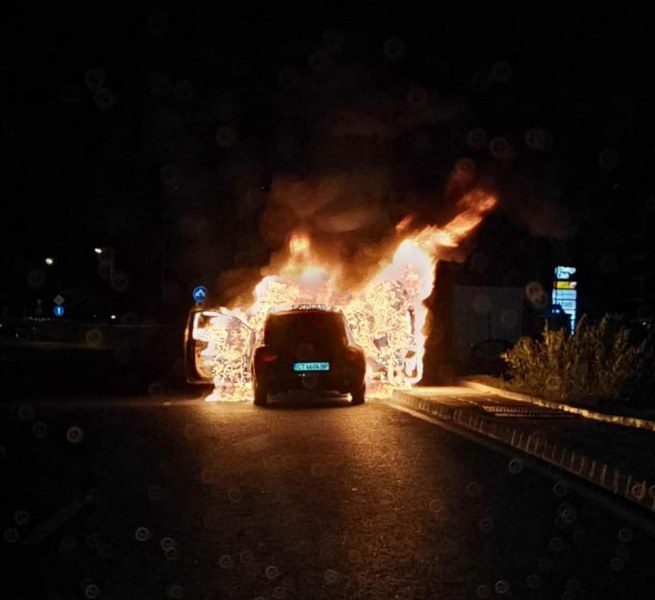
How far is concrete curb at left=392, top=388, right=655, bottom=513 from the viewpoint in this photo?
9336 millimetres

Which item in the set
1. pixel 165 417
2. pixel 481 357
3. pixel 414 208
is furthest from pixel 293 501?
pixel 481 357

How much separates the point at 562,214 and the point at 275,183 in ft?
23.0

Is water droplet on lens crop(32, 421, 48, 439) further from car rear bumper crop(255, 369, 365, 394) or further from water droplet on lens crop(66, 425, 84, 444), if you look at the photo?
car rear bumper crop(255, 369, 365, 394)

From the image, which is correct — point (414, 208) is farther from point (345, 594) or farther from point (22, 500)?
point (345, 594)

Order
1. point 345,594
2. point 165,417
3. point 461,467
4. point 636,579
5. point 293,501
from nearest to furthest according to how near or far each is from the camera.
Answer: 1. point 345,594
2. point 636,579
3. point 293,501
4. point 461,467
5. point 165,417

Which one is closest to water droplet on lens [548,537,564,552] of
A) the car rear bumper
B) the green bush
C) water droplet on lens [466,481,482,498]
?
water droplet on lens [466,481,482,498]

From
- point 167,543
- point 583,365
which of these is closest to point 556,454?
point 167,543

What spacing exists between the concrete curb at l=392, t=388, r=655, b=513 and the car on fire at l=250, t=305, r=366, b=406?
4.40 ft

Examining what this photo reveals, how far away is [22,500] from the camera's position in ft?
30.8

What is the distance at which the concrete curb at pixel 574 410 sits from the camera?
14.2m

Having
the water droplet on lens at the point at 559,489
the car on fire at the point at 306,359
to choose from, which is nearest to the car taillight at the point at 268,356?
the car on fire at the point at 306,359

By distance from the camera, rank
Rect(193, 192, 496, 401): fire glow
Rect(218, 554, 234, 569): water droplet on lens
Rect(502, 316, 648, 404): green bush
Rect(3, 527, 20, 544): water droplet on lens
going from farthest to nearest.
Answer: Rect(193, 192, 496, 401): fire glow → Rect(502, 316, 648, 404): green bush → Rect(3, 527, 20, 544): water droplet on lens → Rect(218, 554, 234, 569): water droplet on lens

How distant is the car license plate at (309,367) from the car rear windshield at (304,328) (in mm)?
470

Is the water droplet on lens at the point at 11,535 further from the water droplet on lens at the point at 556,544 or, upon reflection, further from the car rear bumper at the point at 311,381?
the car rear bumper at the point at 311,381
